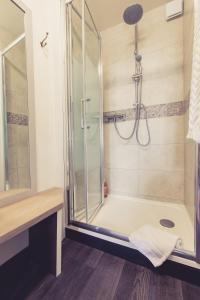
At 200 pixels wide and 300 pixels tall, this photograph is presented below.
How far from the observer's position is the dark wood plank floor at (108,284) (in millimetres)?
799

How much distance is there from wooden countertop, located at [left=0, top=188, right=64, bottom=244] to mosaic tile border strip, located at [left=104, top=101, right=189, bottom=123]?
1264mm

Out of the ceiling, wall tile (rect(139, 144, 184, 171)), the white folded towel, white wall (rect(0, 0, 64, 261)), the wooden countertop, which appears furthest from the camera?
wall tile (rect(139, 144, 184, 171))

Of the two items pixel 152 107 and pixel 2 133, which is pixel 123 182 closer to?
pixel 152 107

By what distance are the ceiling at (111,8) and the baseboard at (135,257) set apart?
2.21 meters

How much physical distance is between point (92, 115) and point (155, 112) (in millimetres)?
765

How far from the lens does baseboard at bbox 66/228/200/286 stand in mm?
871

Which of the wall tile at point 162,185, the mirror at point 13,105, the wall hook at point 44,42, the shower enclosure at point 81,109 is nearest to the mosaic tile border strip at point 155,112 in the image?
the shower enclosure at point 81,109

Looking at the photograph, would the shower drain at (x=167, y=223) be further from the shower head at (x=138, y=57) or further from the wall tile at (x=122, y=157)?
the shower head at (x=138, y=57)

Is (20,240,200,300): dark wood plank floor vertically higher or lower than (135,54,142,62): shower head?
lower

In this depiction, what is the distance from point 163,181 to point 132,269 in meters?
1.04

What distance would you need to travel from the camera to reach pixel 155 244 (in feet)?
3.14

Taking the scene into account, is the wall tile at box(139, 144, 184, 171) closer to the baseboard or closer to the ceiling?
the baseboard

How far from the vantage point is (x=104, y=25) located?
75.6 inches

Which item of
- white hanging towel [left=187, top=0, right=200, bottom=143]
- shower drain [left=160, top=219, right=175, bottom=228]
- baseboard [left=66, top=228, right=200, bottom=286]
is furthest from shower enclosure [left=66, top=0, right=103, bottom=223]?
white hanging towel [left=187, top=0, right=200, bottom=143]
